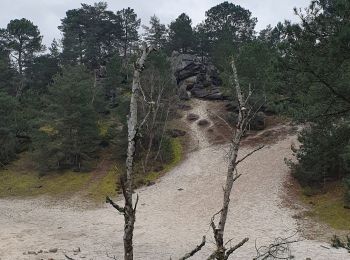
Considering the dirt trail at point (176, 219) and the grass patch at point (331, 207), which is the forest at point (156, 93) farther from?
the dirt trail at point (176, 219)

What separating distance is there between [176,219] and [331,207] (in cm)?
960

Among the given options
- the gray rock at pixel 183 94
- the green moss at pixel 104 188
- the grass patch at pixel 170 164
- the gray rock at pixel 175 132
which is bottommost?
the green moss at pixel 104 188

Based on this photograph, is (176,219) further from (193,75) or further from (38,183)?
(193,75)

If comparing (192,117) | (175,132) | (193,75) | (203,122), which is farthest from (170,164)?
(193,75)

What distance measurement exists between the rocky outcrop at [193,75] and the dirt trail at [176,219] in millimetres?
24264

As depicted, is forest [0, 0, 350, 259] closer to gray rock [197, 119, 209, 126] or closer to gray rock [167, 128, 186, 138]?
gray rock [167, 128, 186, 138]

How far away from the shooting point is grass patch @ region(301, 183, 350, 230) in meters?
23.1

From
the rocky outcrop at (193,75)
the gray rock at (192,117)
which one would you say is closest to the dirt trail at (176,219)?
the gray rock at (192,117)

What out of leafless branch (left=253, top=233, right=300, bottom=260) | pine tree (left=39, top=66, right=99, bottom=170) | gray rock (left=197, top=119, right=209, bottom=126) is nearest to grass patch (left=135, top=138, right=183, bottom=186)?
gray rock (left=197, top=119, right=209, bottom=126)

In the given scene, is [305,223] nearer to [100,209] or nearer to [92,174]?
[100,209]

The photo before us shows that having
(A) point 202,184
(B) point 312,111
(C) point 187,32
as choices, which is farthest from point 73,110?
(C) point 187,32

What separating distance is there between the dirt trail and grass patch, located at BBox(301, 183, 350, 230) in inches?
67.8

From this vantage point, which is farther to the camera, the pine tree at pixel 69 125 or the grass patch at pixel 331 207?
the pine tree at pixel 69 125

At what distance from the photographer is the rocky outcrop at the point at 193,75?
199ft
